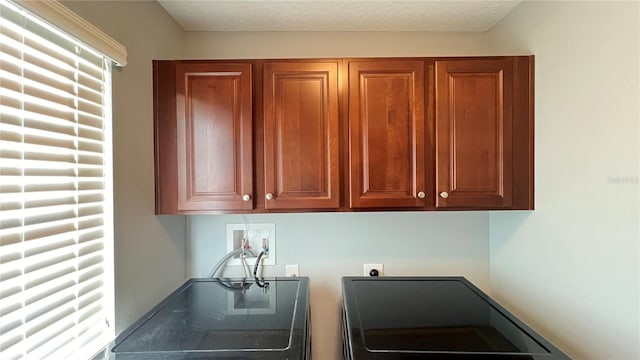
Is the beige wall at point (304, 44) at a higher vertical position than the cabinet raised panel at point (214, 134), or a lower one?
higher

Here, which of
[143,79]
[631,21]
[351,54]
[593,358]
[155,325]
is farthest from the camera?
[351,54]

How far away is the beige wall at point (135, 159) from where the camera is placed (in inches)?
41.8

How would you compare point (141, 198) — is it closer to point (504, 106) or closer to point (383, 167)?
point (383, 167)

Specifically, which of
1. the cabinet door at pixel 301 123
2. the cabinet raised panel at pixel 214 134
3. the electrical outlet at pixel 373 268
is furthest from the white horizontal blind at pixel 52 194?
the electrical outlet at pixel 373 268

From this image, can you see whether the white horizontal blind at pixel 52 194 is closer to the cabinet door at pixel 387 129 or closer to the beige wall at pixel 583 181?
the cabinet door at pixel 387 129

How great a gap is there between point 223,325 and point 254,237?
557 mm

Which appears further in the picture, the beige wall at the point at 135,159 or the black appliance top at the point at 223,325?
the beige wall at the point at 135,159

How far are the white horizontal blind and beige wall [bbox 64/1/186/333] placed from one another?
5 centimetres

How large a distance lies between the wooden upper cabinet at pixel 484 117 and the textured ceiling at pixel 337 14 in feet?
1.00

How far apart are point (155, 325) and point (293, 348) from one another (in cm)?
55

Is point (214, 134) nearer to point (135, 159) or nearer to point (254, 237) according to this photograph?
point (135, 159)

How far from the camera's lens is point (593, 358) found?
101cm

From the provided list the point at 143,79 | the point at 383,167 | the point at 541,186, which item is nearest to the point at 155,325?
the point at 143,79

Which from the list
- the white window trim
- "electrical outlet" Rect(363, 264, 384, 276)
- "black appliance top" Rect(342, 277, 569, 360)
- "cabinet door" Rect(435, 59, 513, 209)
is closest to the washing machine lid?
"black appliance top" Rect(342, 277, 569, 360)
